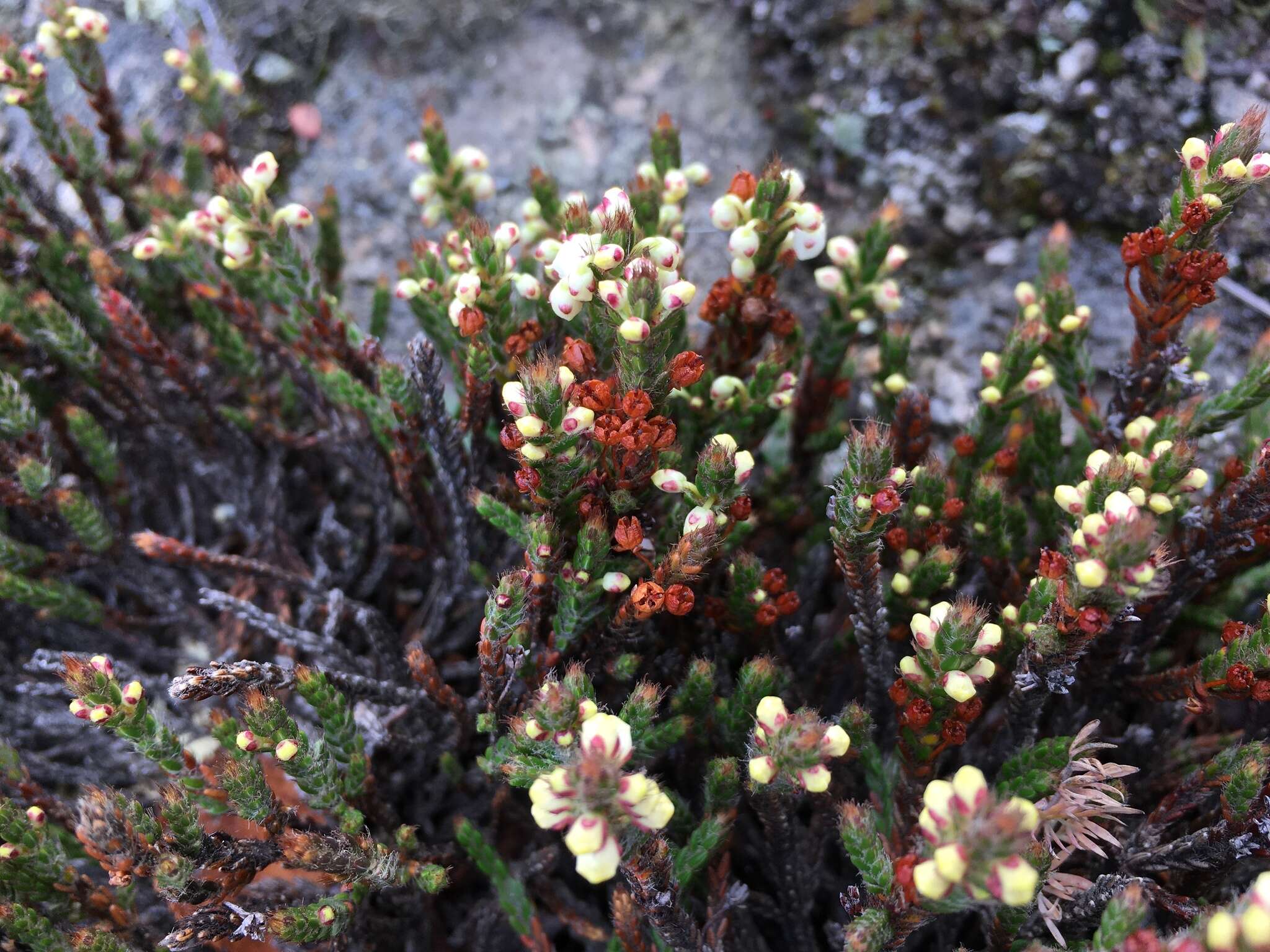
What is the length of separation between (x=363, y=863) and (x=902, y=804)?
1039 millimetres

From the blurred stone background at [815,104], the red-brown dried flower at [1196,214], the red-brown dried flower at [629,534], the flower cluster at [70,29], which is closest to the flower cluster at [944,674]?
the red-brown dried flower at [629,534]

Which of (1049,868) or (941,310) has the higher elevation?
(941,310)

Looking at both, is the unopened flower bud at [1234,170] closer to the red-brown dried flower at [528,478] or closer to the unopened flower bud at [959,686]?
the unopened flower bud at [959,686]

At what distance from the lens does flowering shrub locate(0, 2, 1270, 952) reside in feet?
4.95

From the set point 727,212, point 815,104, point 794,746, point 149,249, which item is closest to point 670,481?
point 794,746

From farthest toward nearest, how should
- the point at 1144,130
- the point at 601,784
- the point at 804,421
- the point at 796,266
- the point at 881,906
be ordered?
the point at 796,266 → the point at 1144,130 → the point at 804,421 → the point at 881,906 → the point at 601,784

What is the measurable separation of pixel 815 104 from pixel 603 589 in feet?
7.07

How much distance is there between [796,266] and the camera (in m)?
2.98

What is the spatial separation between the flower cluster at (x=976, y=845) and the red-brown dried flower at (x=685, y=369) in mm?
781

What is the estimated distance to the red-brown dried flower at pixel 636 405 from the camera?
151cm

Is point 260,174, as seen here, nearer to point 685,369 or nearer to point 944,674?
point 685,369

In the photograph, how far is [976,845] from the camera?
1099 millimetres

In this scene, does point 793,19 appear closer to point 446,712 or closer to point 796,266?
point 796,266

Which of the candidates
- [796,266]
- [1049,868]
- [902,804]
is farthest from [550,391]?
[796,266]
